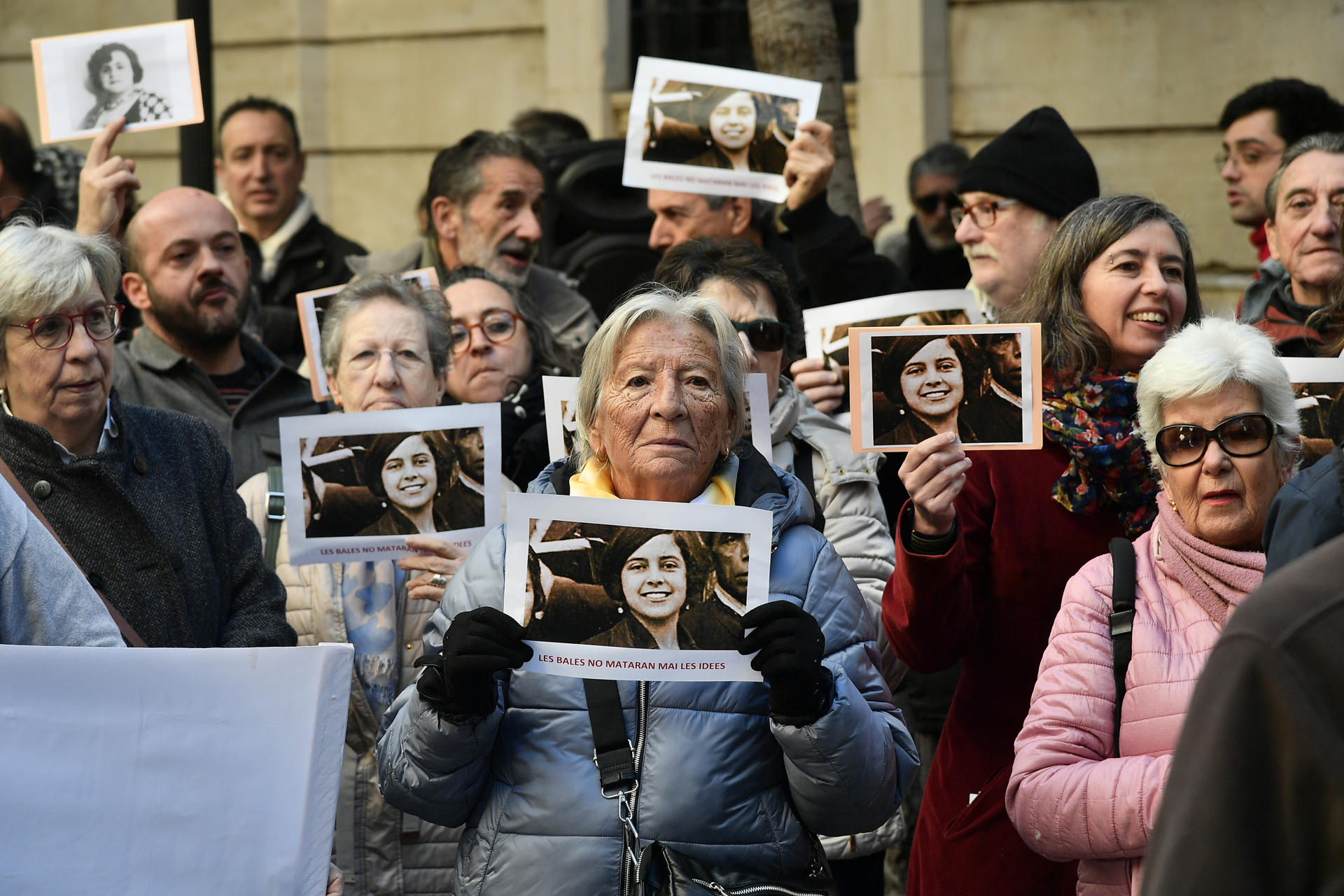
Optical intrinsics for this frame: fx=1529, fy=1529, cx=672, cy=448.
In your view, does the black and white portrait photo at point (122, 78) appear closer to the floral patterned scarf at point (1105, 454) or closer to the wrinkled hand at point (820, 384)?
the wrinkled hand at point (820, 384)

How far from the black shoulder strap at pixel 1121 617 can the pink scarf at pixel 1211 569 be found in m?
0.08

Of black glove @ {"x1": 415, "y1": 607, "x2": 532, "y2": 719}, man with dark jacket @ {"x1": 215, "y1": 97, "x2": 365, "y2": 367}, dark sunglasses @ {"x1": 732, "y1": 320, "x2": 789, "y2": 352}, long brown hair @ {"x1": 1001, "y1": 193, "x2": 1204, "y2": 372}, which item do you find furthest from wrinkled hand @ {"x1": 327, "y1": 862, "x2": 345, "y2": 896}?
man with dark jacket @ {"x1": 215, "y1": 97, "x2": 365, "y2": 367}

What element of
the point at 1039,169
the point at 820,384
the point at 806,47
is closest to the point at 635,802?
the point at 820,384

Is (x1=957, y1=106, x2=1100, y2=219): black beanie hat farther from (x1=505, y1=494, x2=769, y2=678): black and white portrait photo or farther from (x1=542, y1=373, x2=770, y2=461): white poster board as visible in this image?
(x1=505, y1=494, x2=769, y2=678): black and white portrait photo

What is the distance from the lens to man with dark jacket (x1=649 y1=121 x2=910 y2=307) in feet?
16.9

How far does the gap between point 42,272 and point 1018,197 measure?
2.75m

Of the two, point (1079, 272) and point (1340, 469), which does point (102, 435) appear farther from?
point (1340, 469)

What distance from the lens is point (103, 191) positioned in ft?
16.5

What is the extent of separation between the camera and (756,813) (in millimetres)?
2830

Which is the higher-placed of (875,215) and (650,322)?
(875,215)

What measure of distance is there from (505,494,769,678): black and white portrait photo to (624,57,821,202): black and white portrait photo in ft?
8.59

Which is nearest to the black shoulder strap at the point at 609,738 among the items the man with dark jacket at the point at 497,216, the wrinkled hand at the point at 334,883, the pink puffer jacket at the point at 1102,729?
the wrinkled hand at the point at 334,883

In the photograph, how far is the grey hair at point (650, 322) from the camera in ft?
10.5

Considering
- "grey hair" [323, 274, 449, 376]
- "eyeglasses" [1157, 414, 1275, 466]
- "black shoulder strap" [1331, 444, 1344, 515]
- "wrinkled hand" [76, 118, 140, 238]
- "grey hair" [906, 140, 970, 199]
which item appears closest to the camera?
"black shoulder strap" [1331, 444, 1344, 515]
